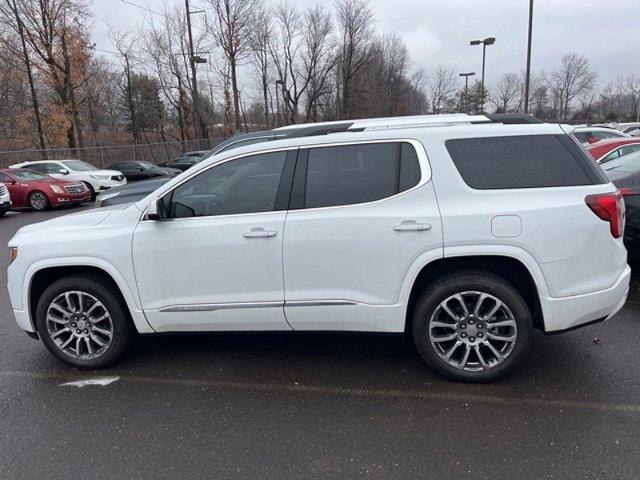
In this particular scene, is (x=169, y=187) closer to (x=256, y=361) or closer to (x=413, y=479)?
(x=256, y=361)

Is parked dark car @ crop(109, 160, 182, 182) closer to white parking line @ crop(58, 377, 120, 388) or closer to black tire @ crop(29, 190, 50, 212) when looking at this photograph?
black tire @ crop(29, 190, 50, 212)

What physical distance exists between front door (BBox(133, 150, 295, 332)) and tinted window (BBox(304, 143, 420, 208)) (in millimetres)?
212

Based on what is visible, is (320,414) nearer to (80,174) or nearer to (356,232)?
(356,232)

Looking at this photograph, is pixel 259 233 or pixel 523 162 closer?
pixel 523 162

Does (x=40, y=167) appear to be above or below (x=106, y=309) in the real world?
above

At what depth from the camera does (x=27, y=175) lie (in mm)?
14742

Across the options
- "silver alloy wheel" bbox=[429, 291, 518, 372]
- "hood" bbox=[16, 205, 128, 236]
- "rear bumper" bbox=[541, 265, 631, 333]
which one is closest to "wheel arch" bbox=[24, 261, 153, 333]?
"hood" bbox=[16, 205, 128, 236]

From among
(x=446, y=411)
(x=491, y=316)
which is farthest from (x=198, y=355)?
(x=491, y=316)

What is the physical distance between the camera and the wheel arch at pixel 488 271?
3074 mm

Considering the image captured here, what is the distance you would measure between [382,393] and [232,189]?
73.3 inches

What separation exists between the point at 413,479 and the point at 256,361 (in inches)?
67.5

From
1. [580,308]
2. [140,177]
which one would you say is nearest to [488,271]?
[580,308]

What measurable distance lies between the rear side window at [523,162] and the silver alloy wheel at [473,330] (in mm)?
813

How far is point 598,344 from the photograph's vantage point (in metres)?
3.72
